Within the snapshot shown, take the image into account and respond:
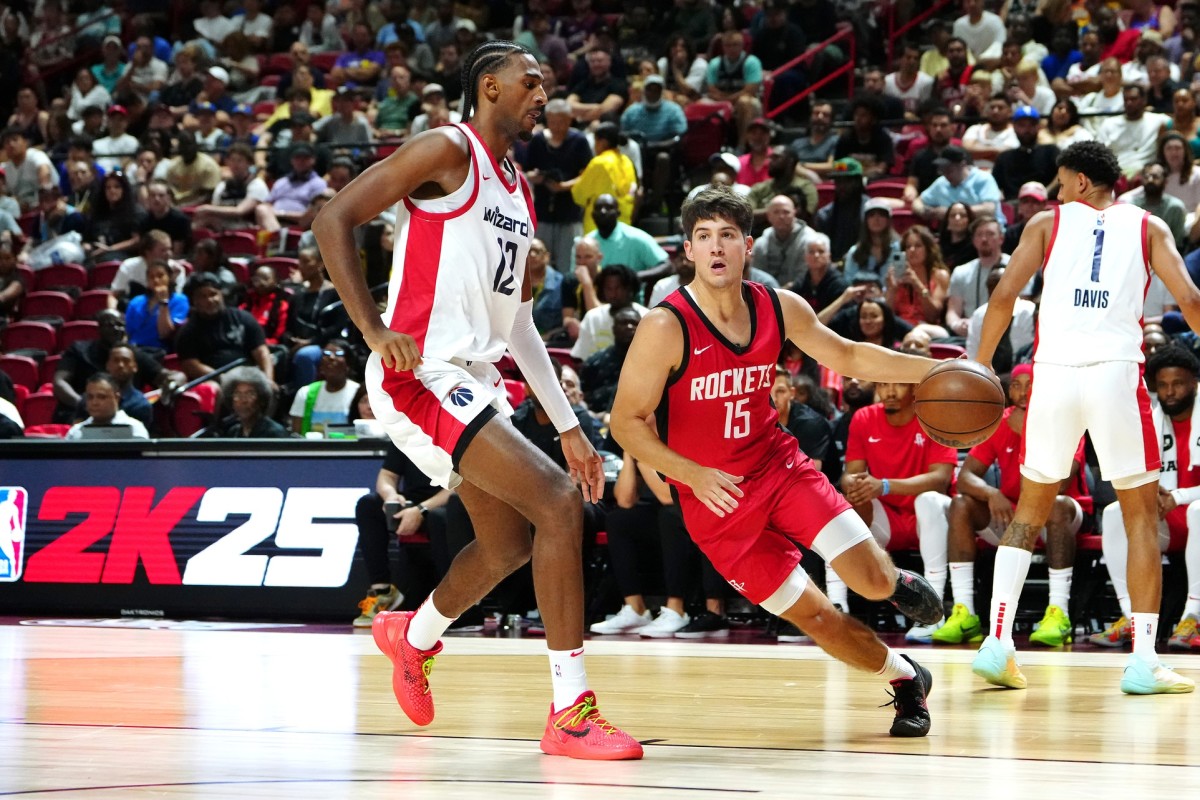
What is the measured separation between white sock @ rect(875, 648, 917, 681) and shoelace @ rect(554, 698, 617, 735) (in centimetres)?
89

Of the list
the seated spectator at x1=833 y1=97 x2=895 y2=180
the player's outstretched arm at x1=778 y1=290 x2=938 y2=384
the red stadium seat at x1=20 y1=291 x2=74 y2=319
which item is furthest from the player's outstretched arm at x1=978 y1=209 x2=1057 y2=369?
the red stadium seat at x1=20 y1=291 x2=74 y2=319

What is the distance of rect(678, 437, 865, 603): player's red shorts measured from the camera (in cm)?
438

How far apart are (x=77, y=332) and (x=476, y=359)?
988cm

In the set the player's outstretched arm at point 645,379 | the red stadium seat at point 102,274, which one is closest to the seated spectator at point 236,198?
the red stadium seat at point 102,274

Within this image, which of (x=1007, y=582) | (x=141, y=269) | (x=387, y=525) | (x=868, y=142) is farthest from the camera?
(x=141, y=269)

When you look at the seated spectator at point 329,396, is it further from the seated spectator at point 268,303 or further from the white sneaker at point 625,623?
the white sneaker at point 625,623

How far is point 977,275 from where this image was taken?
32.6 ft

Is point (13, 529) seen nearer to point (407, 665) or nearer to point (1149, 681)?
point (407, 665)

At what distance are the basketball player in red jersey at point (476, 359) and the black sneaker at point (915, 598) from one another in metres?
0.99

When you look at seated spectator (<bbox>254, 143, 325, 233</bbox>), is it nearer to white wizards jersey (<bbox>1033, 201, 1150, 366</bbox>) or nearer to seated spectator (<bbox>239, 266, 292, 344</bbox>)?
seated spectator (<bbox>239, 266, 292, 344</bbox>)

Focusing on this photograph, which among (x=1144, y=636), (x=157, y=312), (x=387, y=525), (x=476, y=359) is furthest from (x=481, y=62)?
(x=157, y=312)

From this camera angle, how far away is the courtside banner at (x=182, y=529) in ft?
29.0

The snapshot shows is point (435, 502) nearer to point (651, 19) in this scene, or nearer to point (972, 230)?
point (972, 230)

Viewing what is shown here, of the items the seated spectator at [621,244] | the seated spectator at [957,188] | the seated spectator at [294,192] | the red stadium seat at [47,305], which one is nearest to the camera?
the seated spectator at [957,188]
